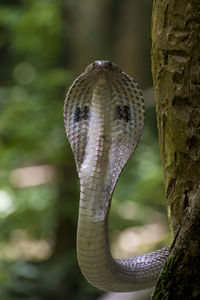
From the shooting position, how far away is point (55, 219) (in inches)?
210

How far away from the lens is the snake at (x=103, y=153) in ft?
6.08

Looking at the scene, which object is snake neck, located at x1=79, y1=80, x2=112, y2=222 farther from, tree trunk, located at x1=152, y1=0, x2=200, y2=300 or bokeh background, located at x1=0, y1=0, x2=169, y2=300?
bokeh background, located at x1=0, y1=0, x2=169, y2=300

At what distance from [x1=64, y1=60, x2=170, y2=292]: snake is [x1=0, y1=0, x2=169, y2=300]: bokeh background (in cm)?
194

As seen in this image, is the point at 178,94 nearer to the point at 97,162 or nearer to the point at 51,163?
the point at 97,162

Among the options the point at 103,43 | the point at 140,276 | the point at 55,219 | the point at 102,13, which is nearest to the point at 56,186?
the point at 55,219

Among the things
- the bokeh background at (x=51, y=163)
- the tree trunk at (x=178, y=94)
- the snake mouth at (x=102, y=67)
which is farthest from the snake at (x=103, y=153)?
the bokeh background at (x=51, y=163)

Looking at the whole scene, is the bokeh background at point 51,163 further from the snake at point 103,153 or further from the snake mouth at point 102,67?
the snake mouth at point 102,67

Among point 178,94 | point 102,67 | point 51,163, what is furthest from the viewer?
point 51,163

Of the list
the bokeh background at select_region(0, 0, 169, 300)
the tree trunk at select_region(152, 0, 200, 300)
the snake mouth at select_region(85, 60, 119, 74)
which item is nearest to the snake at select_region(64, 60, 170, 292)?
the snake mouth at select_region(85, 60, 119, 74)

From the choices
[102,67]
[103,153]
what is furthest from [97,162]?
[102,67]

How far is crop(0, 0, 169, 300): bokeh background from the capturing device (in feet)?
14.5

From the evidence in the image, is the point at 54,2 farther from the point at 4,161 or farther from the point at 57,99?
the point at 4,161

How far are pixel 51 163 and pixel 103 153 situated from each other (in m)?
3.27

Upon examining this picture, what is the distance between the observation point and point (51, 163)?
5.24 metres
